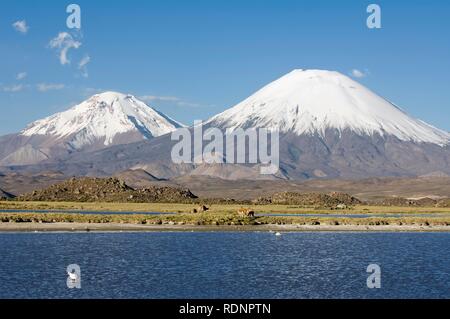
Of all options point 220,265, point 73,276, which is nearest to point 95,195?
point 220,265

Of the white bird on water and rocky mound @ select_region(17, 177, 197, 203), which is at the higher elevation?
rocky mound @ select_region(17, 177, 197, 203)

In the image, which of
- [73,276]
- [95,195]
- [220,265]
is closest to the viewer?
[73,276]

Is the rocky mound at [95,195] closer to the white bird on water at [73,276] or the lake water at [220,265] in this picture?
the lake water at [220,265]

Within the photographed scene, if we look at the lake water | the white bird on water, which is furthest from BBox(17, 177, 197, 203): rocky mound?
the white bird on water

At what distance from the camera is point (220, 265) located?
5669 centimetres

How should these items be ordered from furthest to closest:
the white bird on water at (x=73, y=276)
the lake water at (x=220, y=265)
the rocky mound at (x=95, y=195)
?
the rocky mound at (x=95, y=195) < the white bird on water at (x=73, y=276) < the lake water at (x=220, y=265)

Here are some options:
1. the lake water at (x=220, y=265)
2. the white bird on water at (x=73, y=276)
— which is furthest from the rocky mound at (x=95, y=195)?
the white bird on water at (x=73, y=276)

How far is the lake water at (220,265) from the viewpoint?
1767 inches

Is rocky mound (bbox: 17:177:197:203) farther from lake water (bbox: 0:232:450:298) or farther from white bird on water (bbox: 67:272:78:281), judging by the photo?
white bird on water (bbox: 67:272:78:281)

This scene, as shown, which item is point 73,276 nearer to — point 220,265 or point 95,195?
point 220,265

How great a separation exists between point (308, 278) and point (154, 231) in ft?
133

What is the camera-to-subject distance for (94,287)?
4600 centimetres

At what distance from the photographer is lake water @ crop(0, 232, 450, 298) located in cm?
4488
